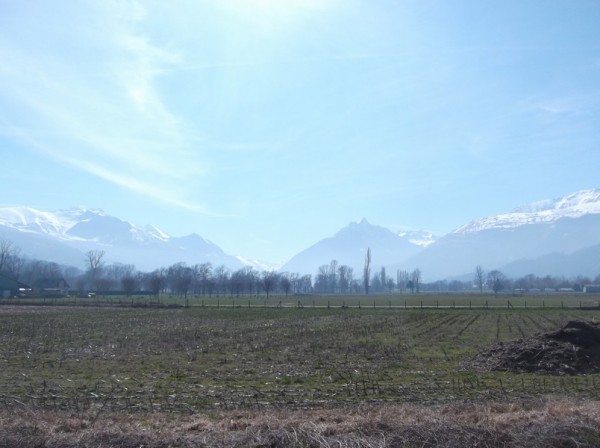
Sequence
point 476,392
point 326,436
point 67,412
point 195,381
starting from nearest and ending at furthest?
point 326,436 → point 67,412 → point 476,392 → point 195,381

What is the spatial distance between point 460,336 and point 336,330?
26.4ft

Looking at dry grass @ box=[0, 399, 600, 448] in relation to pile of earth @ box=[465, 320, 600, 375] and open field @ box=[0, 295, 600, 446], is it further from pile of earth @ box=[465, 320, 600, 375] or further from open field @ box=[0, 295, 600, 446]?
pile of earth @ box=[465, 320, 600, 375]

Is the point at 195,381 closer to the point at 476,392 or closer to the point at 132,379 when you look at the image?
the point at 132,379

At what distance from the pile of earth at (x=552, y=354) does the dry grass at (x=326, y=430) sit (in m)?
8.51

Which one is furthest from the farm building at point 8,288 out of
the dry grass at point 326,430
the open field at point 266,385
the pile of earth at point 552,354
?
the dry grass at point 326,430

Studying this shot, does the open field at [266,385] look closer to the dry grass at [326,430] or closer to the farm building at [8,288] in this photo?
the dry grass at [326,430]

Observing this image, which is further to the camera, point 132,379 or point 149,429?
point 132,379

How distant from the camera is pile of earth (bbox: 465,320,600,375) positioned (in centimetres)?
1826

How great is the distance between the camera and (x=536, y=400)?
12305 mm

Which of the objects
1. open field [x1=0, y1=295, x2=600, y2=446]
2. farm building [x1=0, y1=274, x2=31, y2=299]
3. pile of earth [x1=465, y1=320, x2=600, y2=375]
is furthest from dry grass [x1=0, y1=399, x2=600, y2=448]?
farm building [x1=0, y1=274, x2=31, y2=299]

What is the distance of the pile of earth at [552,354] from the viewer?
1826 centimetres

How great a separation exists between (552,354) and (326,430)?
13.2m

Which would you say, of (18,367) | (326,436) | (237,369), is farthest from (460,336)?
(326,436)

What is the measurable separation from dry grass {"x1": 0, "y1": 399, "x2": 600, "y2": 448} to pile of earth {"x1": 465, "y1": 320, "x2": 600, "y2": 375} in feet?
27.9
